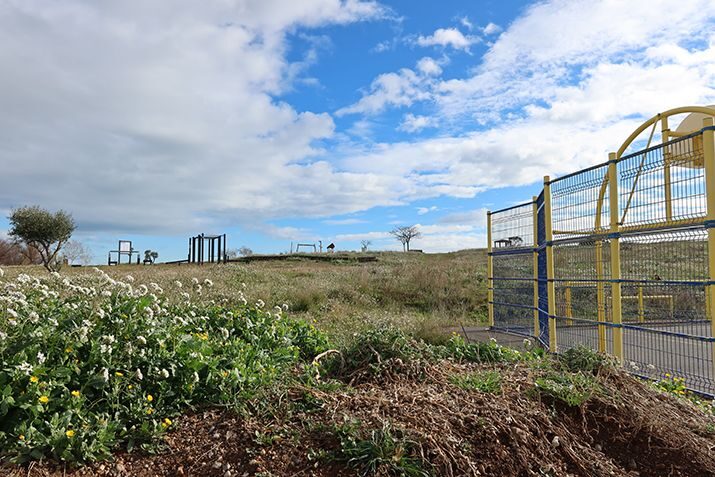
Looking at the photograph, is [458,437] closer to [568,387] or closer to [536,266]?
[568,387]

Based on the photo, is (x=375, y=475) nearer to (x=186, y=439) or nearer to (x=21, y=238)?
(x=186, y=439)

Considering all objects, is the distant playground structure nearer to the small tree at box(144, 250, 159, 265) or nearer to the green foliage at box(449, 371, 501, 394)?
the green foliage at box(449, 371, 501, 394)

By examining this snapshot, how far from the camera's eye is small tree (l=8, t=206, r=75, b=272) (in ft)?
86.5

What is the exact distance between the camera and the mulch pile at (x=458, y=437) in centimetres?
267

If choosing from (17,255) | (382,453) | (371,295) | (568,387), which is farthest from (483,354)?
(17,255)

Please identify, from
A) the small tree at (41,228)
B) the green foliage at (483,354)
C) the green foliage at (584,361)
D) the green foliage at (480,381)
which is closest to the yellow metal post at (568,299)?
the green foliage at (483,354)

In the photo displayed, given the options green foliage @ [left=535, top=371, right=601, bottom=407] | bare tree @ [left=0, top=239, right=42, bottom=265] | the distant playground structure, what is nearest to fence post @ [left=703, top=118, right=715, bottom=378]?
the distant playground structure

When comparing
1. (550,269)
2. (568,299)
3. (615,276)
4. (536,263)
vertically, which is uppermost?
(536,263)

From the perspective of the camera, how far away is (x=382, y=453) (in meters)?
2.56

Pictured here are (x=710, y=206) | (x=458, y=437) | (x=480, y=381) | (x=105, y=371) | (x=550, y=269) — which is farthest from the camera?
(x=550, y=269)

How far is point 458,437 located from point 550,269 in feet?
16.6

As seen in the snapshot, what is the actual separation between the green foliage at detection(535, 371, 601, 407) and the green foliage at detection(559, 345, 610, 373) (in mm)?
235

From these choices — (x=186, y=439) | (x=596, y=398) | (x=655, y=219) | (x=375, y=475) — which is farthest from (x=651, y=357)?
(x=186, y=439)

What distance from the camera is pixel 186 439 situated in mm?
3043
